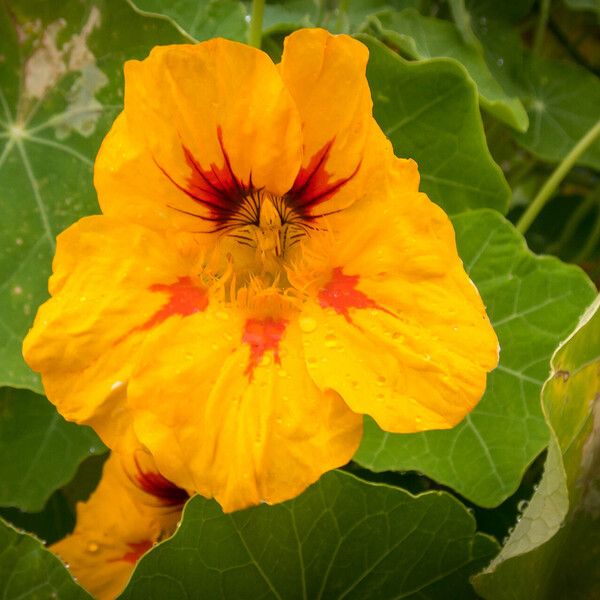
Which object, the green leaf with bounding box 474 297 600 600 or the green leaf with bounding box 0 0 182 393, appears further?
the green leaf with bounding box 0 0 182 393

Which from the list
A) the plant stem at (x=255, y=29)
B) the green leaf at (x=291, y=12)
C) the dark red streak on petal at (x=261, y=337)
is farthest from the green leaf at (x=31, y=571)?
the green leaf at (x=291, y=12)

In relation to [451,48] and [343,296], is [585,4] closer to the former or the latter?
[451,48]

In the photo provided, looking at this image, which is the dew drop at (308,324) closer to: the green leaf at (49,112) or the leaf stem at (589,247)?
the green leaf at (49,112)

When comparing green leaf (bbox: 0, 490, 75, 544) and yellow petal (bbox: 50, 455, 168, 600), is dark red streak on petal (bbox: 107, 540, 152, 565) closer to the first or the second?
yellow petal (bbox: 50, 455, 168, 600)

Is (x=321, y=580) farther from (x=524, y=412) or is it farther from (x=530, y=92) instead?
(x=530, y=92)

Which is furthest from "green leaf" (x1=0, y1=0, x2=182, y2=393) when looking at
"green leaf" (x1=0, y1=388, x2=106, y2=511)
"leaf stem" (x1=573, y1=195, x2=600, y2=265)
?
"leaf stem" (x1=573, y1=195, x2=600, y2=265)

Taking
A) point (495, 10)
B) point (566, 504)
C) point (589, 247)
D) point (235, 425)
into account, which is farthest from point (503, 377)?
point (495, 10)
